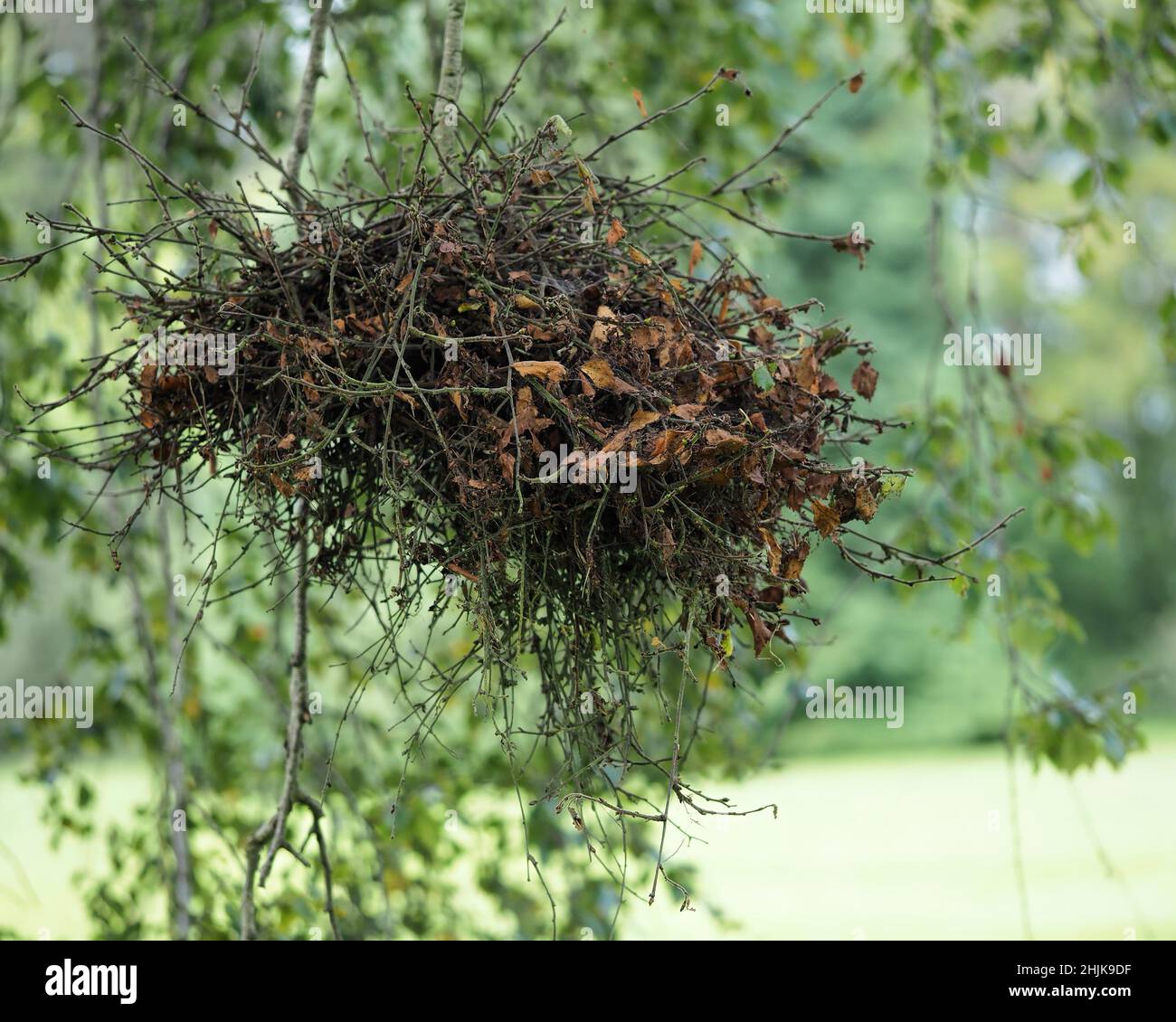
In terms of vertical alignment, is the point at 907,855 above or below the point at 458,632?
below

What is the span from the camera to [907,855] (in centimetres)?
740

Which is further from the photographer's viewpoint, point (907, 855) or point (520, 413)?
point (907, 855)

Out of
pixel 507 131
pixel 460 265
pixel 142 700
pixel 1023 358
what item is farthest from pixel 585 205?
pixel 142 700

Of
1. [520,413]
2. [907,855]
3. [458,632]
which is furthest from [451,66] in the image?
[907,855]

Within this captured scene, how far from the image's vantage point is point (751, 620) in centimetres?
106

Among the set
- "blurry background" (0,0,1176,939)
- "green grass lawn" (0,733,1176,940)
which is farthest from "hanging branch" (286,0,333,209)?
"green grass lawn" (0,733,1176,940)

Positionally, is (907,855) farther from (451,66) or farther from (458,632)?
(451,66)

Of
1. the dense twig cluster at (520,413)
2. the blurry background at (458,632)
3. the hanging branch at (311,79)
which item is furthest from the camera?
the blurry background at (458,632)

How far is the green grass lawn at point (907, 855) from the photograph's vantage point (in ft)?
18.6

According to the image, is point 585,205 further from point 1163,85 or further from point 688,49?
point 688,49

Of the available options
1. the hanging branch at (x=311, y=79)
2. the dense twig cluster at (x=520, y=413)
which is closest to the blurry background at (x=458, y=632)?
the hanging branch at (x=311, y=79)

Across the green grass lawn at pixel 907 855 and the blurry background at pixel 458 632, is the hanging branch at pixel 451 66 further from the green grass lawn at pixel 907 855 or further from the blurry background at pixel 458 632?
the green grass lawn at pixel 907 855

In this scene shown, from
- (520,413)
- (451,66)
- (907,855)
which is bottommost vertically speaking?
(907,855)

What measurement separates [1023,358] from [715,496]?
1.48 m
